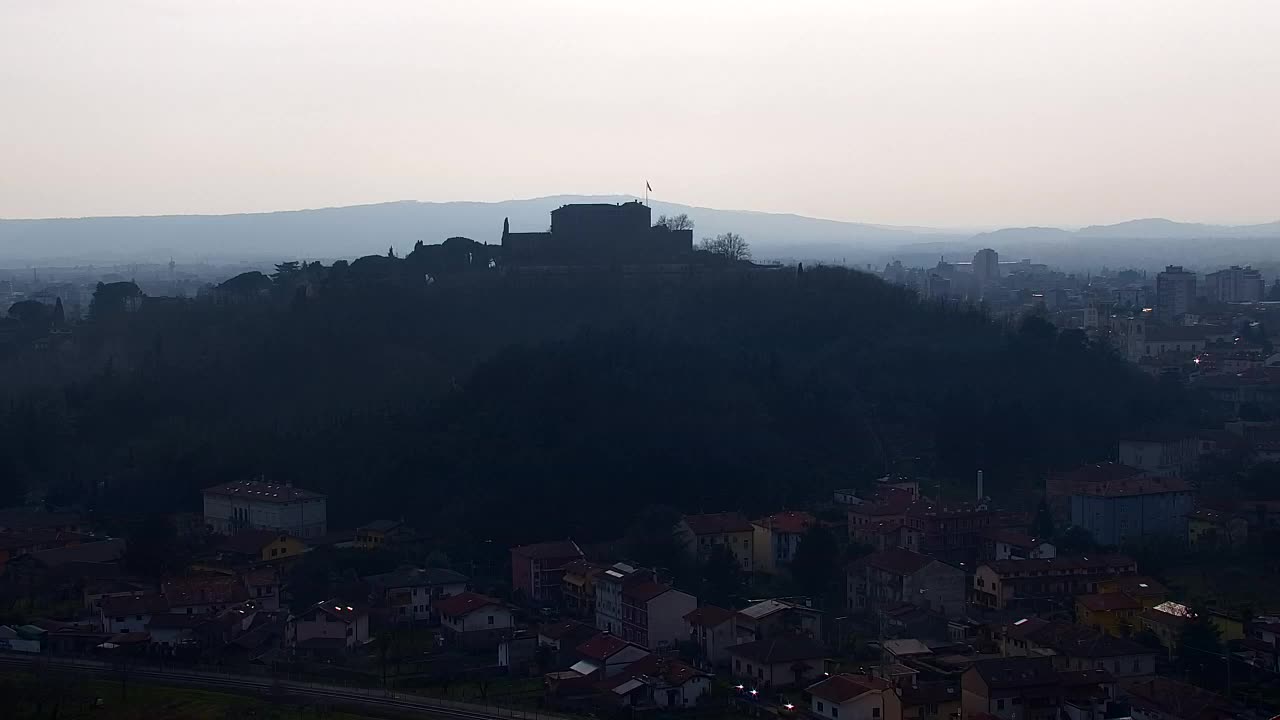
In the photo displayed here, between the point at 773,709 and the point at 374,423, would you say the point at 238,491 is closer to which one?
the point at 374,423

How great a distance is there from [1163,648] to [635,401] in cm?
1232

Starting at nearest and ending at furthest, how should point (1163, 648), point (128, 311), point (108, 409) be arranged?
point (1163, 648) → point (108, 409) → point (128, 311)

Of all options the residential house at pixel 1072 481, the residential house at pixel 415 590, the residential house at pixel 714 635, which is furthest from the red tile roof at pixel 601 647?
the residential house at pixel 1072 481

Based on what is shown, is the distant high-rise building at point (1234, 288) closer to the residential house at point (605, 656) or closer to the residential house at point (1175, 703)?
the residential house at point (1175, 703)

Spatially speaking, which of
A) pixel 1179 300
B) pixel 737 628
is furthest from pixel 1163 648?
pixel 1179 300

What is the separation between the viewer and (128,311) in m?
40.5

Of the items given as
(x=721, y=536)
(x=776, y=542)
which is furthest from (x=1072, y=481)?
(x=721, y=536)

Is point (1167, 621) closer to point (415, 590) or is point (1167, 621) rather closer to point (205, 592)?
point (415, 590)

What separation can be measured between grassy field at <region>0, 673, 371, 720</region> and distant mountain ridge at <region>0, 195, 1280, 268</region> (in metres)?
92.3

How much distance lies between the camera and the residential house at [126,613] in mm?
19125

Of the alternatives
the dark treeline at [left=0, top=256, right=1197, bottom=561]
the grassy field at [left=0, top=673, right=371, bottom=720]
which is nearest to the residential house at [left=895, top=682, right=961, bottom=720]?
the grassy field at [left=0, top=673, right=371, bottom=720]

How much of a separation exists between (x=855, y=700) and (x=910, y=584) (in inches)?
183

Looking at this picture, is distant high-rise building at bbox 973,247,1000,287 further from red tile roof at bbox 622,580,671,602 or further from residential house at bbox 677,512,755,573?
red tile roof at bbox 622,580,671,602

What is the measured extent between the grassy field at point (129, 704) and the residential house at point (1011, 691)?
19.9ft
